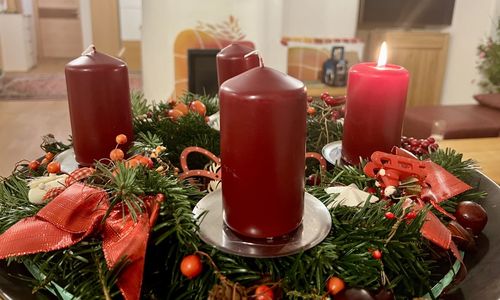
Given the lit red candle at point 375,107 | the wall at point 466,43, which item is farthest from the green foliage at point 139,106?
the wall at point 466,43

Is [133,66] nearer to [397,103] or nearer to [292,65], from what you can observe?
[292,65]

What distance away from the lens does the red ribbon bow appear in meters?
0.41

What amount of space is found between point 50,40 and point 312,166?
23.6ft

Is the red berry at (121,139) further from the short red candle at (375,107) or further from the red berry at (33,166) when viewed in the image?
the short red candle at (375,107)

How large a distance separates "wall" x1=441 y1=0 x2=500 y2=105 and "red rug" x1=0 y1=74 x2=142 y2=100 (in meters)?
3.07

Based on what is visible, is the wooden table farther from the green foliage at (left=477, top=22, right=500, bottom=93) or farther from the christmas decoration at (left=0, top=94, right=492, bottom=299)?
the green foliage at (left=477, top=22, right=500, bottom=93)

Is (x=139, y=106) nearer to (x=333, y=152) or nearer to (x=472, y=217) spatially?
(x=333, y=152)

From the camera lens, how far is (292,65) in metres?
3.69

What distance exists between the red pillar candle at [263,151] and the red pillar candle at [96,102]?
0.25m

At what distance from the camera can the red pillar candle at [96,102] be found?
60 cm

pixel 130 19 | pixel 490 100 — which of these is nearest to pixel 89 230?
pixel 490 100

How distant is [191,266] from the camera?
0.40m

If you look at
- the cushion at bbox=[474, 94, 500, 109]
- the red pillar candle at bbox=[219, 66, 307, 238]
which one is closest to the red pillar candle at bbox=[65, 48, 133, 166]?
the red pillar candle at bbox=[219, 66, 307, 238]

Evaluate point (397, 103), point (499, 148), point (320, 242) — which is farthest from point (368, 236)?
point (499, 148)
